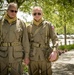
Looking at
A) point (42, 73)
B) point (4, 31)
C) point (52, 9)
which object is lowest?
point (42, 73)

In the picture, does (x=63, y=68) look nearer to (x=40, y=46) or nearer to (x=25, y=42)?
(x=40, y=46)

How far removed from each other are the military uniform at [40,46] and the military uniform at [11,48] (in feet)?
1.08

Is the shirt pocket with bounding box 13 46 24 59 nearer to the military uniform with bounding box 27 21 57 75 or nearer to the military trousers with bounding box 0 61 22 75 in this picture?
the military trousers with bounding box 0 61 22 75

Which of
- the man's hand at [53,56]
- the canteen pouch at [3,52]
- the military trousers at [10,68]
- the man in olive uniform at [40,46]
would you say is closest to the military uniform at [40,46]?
the man in olive uniform at [40,46]

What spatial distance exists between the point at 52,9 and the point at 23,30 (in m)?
Answer: 10.3

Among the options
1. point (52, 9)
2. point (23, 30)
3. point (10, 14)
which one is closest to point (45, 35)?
point (23, 30)

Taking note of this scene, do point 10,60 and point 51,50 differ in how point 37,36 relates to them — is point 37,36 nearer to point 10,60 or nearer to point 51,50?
point 51,50

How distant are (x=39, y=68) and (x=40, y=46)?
423mm

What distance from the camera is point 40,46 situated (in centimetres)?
563

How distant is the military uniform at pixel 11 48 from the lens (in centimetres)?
520

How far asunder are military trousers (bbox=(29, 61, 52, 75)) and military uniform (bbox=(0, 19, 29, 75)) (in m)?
0.36

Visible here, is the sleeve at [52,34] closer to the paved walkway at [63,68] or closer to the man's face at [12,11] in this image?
the man's face at [12,11]

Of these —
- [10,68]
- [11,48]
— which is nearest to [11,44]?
[11,48]

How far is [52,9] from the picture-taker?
15.5 meters
